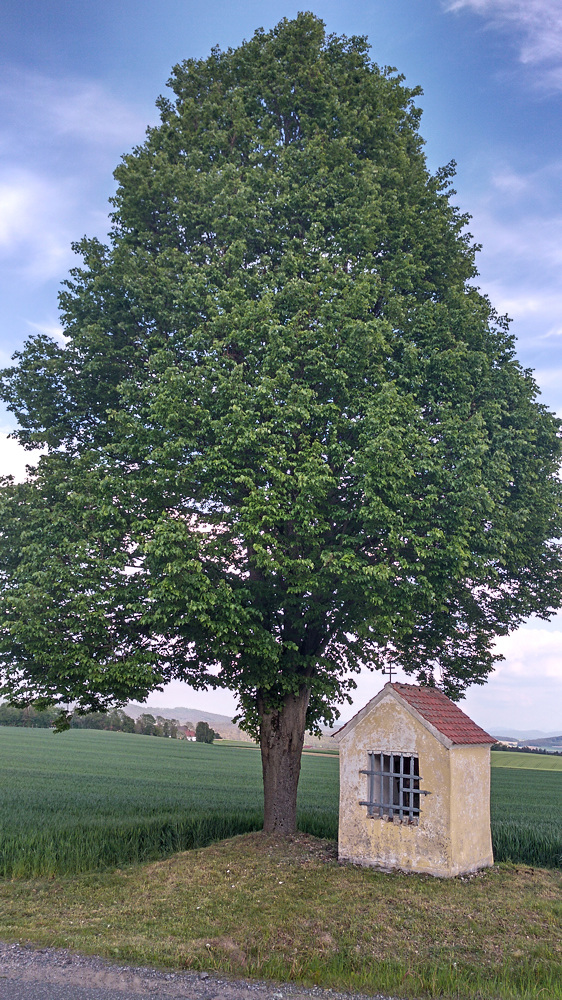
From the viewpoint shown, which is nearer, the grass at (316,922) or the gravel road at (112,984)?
the gravel road at (112,984)

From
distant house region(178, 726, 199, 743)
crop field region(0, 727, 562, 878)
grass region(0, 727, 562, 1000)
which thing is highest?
grass region(0, 727, 562, 1000)

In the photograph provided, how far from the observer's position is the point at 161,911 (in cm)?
1228

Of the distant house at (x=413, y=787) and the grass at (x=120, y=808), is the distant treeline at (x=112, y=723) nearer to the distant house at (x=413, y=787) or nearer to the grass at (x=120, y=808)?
the grass at (x=120, y=808)

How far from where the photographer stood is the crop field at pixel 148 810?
17203mm

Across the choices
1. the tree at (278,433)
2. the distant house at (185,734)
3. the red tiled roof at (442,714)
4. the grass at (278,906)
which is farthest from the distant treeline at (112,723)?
the red tiled roof at (442,714)

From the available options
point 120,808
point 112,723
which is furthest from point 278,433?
point 112,723

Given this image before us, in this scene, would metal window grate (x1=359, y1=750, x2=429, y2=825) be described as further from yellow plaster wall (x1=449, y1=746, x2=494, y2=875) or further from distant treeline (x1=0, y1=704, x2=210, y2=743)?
distant treeline (x1=0, y1=704, x2=210, y2=743)

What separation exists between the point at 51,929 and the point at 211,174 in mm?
18529

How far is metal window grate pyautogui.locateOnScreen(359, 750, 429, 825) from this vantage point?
565 inches

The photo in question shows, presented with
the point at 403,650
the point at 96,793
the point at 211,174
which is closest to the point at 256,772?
the point at 96,793

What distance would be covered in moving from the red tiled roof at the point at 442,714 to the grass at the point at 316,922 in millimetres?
2854

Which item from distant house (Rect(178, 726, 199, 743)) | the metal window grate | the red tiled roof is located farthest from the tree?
distant house (Rect(178, 726, 199, 743))

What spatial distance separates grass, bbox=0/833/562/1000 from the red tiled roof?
2.85 m

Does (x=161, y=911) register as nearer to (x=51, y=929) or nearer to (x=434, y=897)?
(x=51, y=929)
